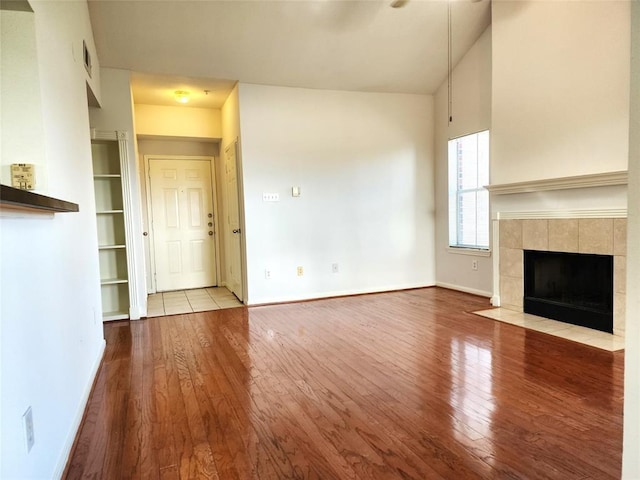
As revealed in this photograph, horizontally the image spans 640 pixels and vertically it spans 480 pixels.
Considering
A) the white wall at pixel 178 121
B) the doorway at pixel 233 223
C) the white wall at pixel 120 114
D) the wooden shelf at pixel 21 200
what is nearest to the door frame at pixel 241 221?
the doorway at pixel 233 223

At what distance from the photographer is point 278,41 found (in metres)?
4.05

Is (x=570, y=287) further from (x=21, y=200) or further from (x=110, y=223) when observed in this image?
(x=110, y=223)

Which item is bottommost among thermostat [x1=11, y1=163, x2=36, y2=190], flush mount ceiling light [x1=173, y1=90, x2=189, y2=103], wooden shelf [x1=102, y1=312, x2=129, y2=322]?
wooden shelf [x1=102, y1=312, x2=129, y2=322]

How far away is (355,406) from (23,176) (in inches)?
78.1

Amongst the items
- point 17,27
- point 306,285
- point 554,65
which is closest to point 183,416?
point 17,27

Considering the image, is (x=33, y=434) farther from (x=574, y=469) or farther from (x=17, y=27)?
(x=574, y=469)

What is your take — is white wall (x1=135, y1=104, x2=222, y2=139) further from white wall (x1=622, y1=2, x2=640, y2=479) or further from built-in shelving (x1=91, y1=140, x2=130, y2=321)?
white wall (x1=622, y1=2, x2=640, y2=479)

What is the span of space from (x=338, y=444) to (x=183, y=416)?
2.91 feet

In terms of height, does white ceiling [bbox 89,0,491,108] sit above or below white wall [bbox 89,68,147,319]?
above

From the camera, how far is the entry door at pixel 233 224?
491 cm

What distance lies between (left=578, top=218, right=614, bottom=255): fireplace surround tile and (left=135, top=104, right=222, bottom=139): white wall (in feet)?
15.5

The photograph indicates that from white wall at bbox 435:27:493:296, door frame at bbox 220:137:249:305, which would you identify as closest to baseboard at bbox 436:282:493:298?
white wall at bbox 435:27:493:296

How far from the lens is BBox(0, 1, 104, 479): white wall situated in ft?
3.92

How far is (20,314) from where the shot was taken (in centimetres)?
127
